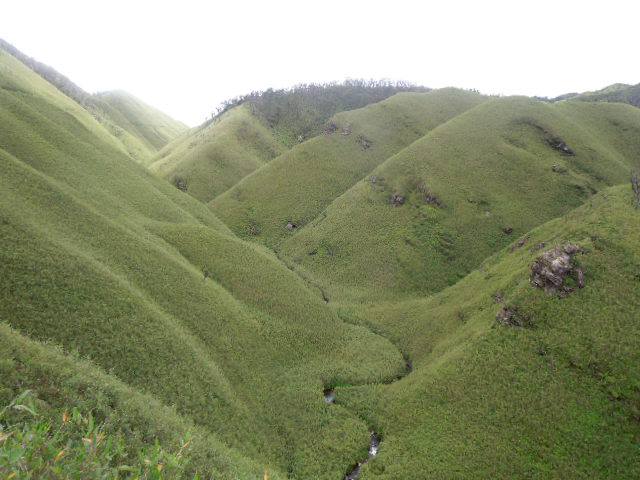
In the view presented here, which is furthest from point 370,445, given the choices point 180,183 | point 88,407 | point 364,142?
point 180,183

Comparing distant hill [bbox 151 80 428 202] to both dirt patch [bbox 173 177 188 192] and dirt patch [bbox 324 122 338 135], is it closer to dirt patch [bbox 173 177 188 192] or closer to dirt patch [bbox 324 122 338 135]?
dirt patch [bbox 173 177 188 192]

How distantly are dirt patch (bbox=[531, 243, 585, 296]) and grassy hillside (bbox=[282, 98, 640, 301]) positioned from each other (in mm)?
26558

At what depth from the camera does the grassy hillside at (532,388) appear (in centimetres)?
2777

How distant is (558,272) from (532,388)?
1356 centimetres

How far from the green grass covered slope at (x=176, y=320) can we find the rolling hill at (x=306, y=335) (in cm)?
20

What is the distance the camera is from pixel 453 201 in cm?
8025

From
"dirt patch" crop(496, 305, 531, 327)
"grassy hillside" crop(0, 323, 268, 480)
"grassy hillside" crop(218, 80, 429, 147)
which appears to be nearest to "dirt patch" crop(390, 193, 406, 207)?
"dirt patch" crop(496, 305, 531, 327)

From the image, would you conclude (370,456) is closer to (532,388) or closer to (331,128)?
(532,388)

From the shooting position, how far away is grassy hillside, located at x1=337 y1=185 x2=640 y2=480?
91.1 feet

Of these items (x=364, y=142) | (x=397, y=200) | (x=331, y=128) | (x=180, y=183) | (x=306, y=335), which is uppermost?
(x=331, y=128)

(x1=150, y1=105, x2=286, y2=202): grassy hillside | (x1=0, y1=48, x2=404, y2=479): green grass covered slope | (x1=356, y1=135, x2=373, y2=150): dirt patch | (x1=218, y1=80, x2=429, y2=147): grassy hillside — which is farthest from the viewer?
(x1=218, y1=80, x2=429, y2=147): grassy hillside

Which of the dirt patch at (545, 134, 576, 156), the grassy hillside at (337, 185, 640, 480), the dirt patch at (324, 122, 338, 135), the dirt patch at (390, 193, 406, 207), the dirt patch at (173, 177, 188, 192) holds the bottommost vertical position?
the dirt patch at (173, 177, 188, 192)

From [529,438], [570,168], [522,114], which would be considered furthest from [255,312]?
[522,114]

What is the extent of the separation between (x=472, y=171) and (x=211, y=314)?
236 feet
